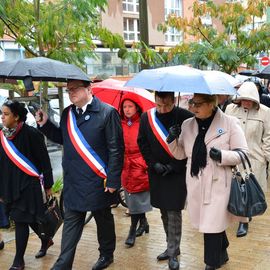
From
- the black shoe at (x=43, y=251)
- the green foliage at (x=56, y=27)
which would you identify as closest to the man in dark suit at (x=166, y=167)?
the black shoe at (x=43, y=251)

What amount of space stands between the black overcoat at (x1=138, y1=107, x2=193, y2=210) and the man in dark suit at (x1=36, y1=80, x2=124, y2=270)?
0.35m

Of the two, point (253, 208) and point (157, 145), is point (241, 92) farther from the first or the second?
point (253, 208)

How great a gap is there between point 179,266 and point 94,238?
1414 mm

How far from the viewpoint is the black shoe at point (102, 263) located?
4.89 metres

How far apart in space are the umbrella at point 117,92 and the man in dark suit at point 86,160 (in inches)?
23.9

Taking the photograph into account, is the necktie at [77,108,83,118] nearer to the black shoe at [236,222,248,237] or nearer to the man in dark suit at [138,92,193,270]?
the man in dark suit at [138,92,193,270]

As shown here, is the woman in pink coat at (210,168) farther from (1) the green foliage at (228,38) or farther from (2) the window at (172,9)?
(2) the window at (172,9)

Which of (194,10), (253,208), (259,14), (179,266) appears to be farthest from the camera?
(194,10)

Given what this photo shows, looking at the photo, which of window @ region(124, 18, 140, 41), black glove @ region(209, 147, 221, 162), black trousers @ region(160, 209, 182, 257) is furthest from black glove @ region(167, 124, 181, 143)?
window @ region(124, 18, 140, 41)

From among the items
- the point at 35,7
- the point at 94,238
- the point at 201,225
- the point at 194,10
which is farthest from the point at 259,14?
the point at 201,225

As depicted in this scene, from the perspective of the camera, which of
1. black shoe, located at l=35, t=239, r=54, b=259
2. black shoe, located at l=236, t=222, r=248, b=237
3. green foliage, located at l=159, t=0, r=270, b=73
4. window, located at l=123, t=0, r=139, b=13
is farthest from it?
window, located at l=123, t=0, r=139, b=13

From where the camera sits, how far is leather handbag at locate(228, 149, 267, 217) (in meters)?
4.18

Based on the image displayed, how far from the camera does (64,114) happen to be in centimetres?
477

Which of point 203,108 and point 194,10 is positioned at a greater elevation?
point 194,10
